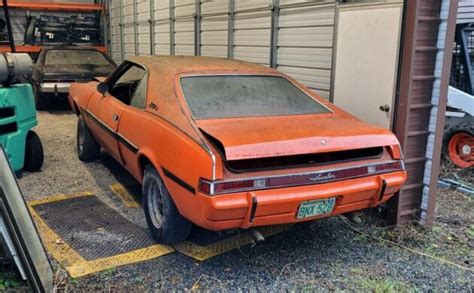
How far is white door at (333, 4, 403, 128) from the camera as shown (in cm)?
396

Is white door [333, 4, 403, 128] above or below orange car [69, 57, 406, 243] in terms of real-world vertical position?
above

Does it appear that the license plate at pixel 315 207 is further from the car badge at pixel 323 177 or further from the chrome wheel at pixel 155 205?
the chrome wheel at pixel 155 205

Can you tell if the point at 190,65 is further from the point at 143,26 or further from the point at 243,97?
the point at 143,26

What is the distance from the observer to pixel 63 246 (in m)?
3.62

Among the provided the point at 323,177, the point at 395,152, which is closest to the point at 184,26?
the point at 395,152

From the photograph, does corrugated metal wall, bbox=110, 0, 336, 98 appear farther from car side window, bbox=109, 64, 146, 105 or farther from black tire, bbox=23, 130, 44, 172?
black tire, bbox=23, 130, 44, 172

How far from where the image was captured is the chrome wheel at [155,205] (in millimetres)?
3693

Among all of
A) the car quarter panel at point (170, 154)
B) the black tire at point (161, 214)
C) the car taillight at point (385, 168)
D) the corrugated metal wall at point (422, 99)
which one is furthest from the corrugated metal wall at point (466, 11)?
the black tire at point (161, 214)

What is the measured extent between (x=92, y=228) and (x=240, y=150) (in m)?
1.86

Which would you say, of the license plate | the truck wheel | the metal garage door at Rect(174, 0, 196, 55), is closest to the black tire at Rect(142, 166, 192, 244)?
the license plate

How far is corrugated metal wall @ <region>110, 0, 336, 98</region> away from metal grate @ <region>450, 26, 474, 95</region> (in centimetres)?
198

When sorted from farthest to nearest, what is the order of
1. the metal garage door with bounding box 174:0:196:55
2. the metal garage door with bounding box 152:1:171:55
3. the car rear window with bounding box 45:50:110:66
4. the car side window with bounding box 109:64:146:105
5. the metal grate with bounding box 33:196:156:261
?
1. the metal garage door with bounding box 152:1:171:55
2. the car rear window with bounding box 45:50:110:66
3. the metal garage door with bounding box 174:0:196:55
4. the car side window with bounding box 109:64:146:105
5. the metal grate with bounding box 33:196:156:261

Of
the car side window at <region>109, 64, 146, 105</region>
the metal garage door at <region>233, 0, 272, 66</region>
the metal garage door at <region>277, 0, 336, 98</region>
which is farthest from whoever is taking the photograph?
the metal garage door at <region>233, 0, 272, 66</region>

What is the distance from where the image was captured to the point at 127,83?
16.2 ft
